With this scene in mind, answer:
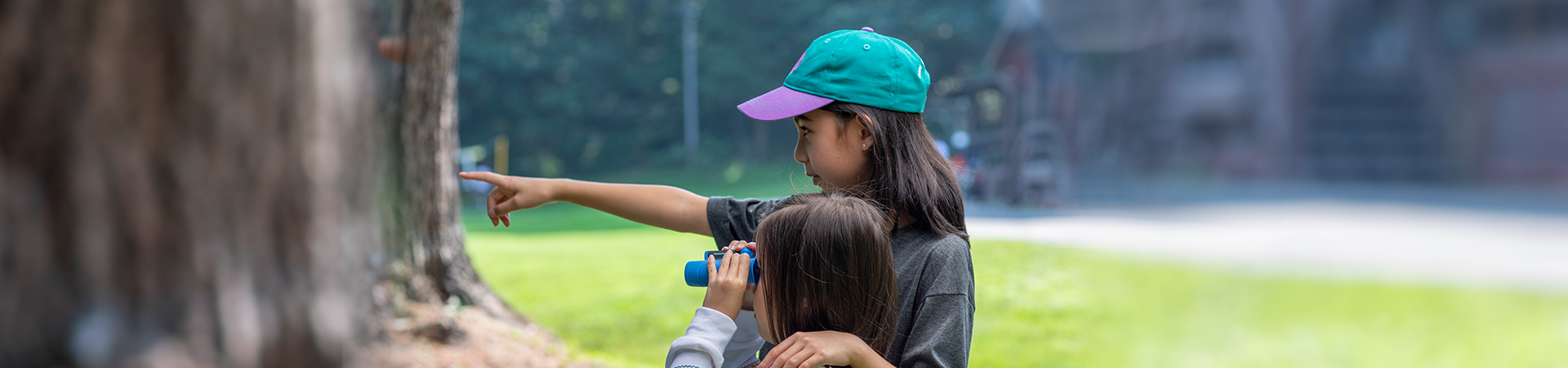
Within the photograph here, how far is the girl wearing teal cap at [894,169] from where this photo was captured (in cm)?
119

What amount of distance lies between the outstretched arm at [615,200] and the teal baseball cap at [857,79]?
0.96ft

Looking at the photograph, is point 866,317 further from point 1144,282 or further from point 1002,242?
point 1002,242

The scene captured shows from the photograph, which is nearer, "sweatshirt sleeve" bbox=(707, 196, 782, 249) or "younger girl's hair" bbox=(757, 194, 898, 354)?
"younger girl's hair" bbox=(757, 194, 898, 354)

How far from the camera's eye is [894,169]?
1.32 metres

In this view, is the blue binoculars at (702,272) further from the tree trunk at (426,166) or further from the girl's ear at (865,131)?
the tree trunk at (426,166)

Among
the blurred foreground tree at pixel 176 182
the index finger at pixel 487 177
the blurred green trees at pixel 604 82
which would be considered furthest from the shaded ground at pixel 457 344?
the blurred green trees at pixel 604 82

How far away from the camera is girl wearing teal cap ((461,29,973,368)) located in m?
1.19

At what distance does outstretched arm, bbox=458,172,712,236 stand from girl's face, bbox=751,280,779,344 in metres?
0.38

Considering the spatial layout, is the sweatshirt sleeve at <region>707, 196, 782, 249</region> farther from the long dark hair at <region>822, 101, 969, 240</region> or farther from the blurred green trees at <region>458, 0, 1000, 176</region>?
the blurred green trees at <region>458, 0, 1000, 176</region>

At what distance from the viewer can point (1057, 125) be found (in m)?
11.1

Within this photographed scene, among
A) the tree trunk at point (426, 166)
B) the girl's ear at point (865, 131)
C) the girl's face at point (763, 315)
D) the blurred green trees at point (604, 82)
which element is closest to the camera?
the girl's face at point (763, 315)

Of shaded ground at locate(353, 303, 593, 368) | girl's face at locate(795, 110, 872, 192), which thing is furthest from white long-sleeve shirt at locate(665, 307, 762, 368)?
shaded ground at locate(353, 303, 593, 368)

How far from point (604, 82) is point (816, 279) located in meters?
23.4

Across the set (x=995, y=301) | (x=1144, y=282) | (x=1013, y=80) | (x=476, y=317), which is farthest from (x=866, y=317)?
(x=1013, y=80)
